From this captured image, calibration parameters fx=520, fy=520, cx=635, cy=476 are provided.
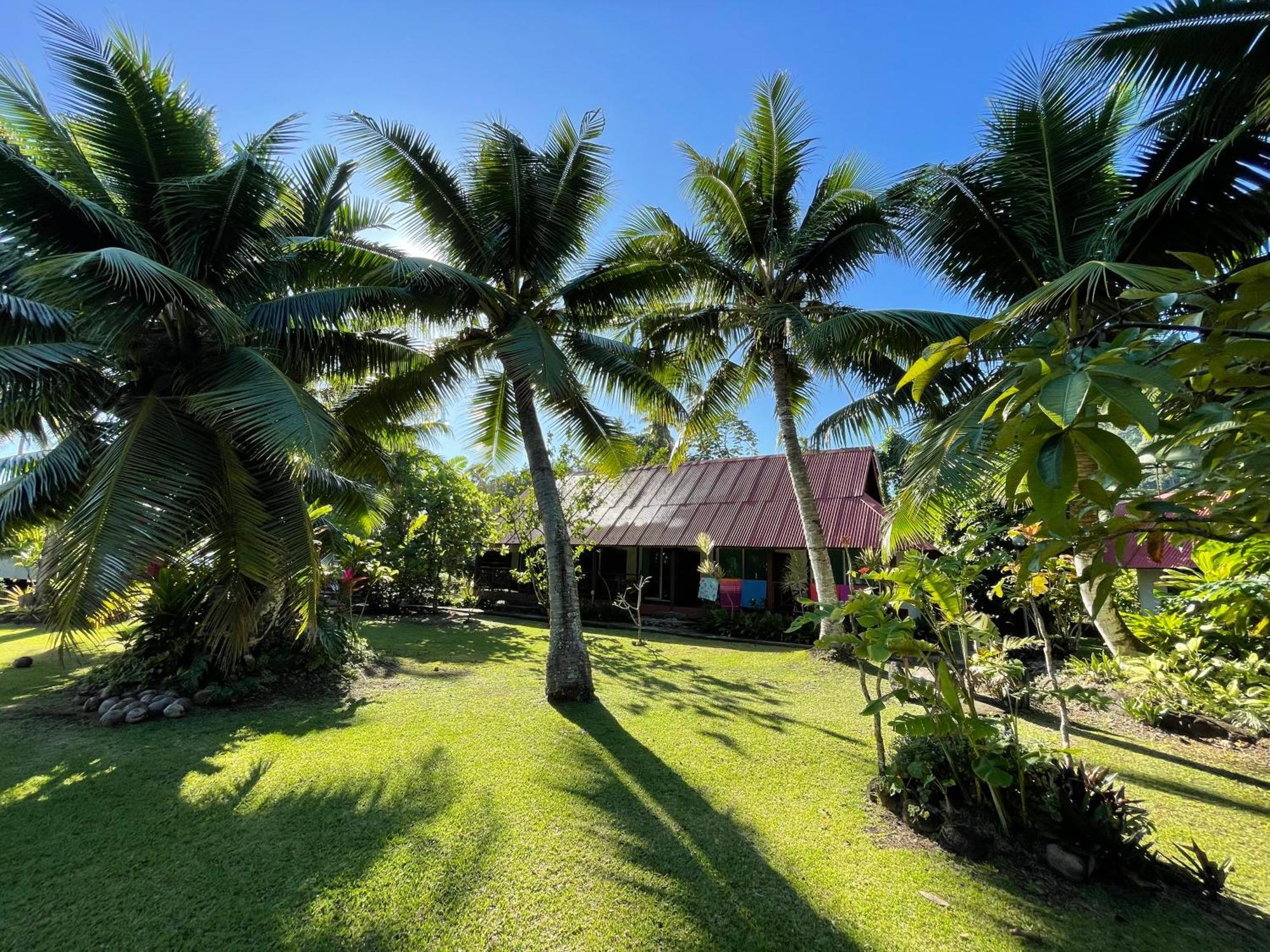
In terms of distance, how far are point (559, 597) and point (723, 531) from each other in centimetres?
885

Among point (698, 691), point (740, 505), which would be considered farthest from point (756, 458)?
point (698, 691)

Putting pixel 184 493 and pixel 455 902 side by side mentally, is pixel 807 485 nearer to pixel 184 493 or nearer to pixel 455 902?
pixel 455 902

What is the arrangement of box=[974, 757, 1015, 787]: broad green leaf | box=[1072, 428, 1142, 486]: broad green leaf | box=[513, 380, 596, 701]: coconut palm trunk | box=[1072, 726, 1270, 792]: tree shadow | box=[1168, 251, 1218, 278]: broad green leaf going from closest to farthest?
box=[1072, 428, 1142, 486]: broad green leaf → box=[1168, 251, 1218, 278]: broad green leaf → box=[974, 757, 1015, 787]: broad green leaf → box=[1072, 726, 1270, 792]: tree shadow → box=[513, 380, 596, 701]: coconut palm trunk

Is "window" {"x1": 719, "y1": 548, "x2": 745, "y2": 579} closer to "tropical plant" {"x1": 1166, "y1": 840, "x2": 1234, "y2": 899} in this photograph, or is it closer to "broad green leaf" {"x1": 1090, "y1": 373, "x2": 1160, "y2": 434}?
"tropical plant" {"x1": 1166, "y1": 840, "x2": 1234, "y2": 899}

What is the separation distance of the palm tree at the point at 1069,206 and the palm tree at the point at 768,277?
4.56ft

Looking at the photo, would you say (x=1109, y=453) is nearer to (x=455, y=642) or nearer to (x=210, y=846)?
(x=210, y=846)

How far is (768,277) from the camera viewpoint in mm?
10203

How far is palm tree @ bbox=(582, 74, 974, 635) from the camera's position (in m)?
8.71

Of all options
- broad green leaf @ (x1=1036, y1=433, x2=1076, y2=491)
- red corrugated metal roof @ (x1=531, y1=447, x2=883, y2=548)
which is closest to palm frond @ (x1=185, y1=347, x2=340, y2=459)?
broad green leaf @ (x1=1036, y1=433, x2=1076, y2=491)

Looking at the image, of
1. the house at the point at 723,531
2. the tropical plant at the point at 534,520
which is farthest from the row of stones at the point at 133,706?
the house at the point at 723,531

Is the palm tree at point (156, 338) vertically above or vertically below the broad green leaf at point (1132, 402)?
above

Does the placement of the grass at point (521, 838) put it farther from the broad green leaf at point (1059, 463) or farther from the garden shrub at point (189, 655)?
the broad green leaf at point (1059, 463)

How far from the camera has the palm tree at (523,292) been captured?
6961mm

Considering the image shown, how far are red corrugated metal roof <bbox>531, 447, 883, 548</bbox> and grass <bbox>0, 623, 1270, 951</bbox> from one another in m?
7.62
